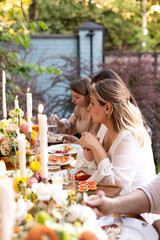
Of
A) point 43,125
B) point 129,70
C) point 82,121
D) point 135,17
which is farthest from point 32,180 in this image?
point 135,17

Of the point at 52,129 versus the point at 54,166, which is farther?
the point at 52,129

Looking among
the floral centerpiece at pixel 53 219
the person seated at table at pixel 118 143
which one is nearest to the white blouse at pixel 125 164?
the person seated at table at pixel 118 143

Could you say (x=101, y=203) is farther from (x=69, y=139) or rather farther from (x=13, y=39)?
(x=13, y=39)

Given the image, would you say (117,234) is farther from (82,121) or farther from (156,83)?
(156,83)

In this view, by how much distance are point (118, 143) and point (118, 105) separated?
26 cm

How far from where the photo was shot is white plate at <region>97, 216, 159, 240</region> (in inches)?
53.0

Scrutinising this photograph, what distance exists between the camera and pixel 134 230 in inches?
55.4

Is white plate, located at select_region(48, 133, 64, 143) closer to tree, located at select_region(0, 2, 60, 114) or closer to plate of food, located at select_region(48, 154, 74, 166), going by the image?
plate of food, located at select_region(48, 154, 74, 166)

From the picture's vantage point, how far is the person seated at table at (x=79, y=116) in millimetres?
3688

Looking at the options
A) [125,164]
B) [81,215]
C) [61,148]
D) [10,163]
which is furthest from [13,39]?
[81,215]

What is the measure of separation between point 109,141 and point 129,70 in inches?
145

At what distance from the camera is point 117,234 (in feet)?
4.53

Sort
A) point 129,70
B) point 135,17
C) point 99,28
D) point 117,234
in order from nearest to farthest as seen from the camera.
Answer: point 117,234 → point 129,70 → point 99,28 → point 135,17

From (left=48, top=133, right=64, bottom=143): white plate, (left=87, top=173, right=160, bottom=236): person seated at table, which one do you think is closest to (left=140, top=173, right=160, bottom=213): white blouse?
(left=87, top=173, right=160, bottom=236): person seated at table
